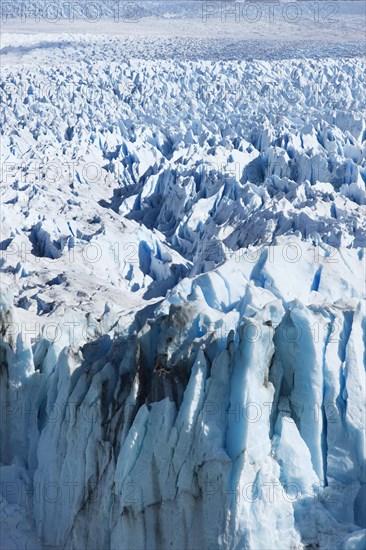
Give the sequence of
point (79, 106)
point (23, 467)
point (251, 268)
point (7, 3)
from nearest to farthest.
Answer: point (23, 467), point (251, 268), point (79, 106), point (7, 3)

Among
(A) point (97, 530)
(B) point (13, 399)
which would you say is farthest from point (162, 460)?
(B) point (13, 399)

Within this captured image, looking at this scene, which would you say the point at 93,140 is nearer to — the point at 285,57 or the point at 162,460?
the point at 162,460

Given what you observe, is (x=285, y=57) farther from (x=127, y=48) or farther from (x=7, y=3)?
(x=7, y=3)

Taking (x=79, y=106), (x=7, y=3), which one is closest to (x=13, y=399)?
(x=79, y=106)

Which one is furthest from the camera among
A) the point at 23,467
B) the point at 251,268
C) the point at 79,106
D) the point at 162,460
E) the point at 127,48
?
the point at 127,48

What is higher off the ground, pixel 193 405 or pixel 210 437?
pixel 193 405

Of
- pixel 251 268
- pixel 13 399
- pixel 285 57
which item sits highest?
pixel 285 57

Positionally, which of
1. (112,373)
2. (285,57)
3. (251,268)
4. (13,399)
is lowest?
(13,399)

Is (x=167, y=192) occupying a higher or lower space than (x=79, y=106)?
lower

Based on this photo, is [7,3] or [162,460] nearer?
[162,460]
